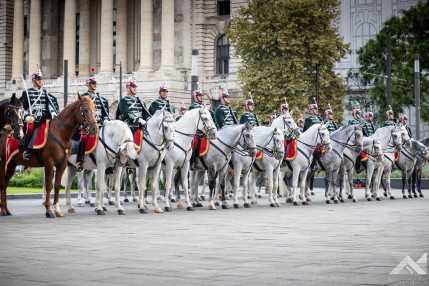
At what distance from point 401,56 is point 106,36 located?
28709 mm

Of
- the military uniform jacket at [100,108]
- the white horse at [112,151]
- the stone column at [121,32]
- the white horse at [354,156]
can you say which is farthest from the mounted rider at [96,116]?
the stone column at [121,32]

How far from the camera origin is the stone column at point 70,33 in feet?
243

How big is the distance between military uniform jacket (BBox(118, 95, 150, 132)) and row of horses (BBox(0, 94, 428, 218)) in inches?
17.4

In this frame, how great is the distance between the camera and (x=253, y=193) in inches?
998

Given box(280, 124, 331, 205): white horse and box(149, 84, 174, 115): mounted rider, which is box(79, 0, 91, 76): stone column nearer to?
box(280, 124, 331, 205): white horse

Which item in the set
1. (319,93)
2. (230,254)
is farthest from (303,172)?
(319,93)

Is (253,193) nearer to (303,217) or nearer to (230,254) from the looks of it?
(303,217)

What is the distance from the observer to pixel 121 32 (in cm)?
7369

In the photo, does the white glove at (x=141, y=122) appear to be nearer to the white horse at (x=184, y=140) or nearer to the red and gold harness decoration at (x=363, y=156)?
the white horse at (x=184, y=140)

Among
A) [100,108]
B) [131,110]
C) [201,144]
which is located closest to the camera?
[100,108]

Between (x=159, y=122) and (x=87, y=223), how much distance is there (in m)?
4.58

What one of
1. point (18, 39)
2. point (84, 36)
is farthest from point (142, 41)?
point (18, 39)

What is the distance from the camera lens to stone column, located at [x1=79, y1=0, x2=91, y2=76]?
7569 centimetres

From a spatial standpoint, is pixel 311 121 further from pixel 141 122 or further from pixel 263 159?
pixel 141 122
